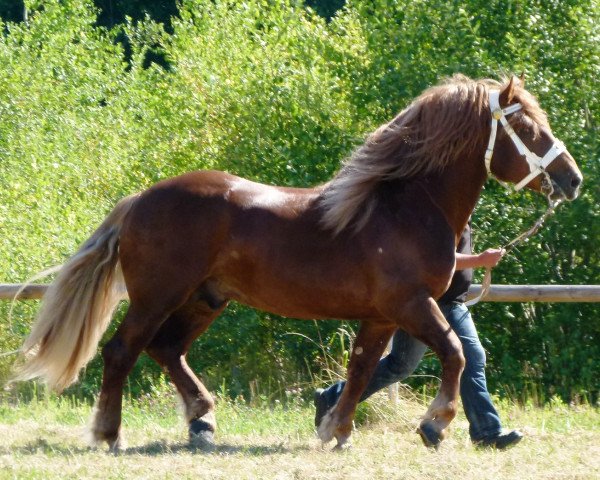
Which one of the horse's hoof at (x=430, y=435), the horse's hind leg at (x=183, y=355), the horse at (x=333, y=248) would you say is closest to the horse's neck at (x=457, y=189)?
the horse at (x=333, y=248)

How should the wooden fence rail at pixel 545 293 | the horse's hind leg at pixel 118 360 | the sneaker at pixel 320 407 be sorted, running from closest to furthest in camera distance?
the horse's hind leg at pixel 118 360 → the sneaker at pixel 320 407 → the wooden fence rail at pixel 545 293

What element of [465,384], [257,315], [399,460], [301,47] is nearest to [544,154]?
[465,384]

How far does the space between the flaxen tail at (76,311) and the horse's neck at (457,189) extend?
178cm

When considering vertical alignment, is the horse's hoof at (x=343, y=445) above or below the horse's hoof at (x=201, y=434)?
above

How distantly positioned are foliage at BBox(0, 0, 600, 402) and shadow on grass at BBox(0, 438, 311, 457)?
9.13ft

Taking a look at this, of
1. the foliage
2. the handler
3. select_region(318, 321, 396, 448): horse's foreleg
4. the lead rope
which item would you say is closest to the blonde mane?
the lead rope

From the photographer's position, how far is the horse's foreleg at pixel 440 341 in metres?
5.25

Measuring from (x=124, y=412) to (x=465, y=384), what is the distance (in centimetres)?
271

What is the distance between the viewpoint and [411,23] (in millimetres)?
10148

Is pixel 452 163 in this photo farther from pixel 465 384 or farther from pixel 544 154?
pixel 465 384

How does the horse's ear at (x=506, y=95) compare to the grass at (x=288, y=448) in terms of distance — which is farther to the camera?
the horse's ear at (x=506, y=95)

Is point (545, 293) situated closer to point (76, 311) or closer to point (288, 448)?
point (288, 448)

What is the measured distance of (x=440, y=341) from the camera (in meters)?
5.25

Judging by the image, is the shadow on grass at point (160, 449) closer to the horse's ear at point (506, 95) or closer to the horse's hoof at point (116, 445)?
the horse's hoof at point (116, 445)
